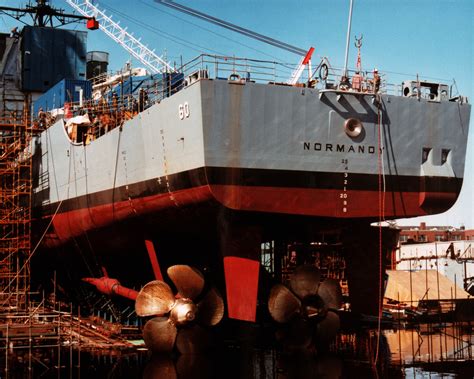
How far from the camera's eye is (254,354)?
50.1 ft

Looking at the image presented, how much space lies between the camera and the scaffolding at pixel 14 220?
67.2 ft

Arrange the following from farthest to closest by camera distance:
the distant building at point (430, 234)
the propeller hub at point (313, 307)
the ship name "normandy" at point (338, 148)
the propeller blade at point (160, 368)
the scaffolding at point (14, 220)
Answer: the distant building at point (430, 234)
the scaffolding at point (14, 220)
the propeller hub at point (313, 307)
the ship name "normandy" at point (338, 148)
the propeller blade at point (160, 368)

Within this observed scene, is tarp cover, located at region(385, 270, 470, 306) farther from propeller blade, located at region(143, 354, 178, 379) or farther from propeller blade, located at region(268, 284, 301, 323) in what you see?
propeller blade, located at region(143, 354, 178, 379)

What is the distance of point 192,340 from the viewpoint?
1476 cm

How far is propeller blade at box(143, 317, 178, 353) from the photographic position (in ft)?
46.9

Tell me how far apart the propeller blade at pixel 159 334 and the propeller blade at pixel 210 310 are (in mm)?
705

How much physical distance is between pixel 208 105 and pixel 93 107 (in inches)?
301

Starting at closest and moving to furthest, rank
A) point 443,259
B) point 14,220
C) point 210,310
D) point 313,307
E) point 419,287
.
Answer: point 210,310 → point 313,307 → point 14,220 → point 419,287 → point 443,259

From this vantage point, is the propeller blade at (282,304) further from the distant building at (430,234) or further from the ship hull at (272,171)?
the distant building at (430,234)

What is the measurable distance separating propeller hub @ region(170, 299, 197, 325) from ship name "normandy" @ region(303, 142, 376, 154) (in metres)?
4.10

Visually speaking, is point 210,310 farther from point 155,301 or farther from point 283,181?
point 283,181

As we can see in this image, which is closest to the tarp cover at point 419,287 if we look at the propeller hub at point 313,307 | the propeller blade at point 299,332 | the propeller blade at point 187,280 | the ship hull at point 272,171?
the ship hull at point 272,171

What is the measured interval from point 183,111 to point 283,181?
257 centimetres

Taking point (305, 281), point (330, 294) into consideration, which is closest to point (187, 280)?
point (305, 281)
